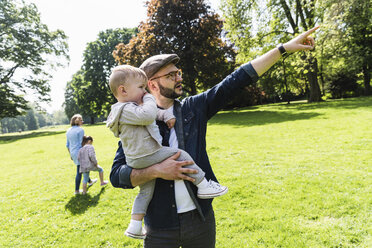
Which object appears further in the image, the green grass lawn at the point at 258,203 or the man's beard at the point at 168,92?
the green grass lawn at the point at 258,203

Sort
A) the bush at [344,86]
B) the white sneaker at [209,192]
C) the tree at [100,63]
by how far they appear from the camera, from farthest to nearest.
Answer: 1. the tree at [100,63]
2. the bush at [344,86]
3. the white sneaker at [209,192]

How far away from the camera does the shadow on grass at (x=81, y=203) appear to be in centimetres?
604

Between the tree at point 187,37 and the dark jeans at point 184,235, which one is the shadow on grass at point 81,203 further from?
the tree at point 187,37

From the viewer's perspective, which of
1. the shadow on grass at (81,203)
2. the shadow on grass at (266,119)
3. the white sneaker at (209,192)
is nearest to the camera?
the white sneaker at (209,192)

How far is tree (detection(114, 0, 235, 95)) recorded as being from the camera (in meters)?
22.3

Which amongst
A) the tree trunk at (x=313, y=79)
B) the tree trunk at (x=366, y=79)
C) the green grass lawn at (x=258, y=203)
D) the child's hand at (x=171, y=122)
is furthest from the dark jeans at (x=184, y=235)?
the tree trunk at (x=366, y=79)

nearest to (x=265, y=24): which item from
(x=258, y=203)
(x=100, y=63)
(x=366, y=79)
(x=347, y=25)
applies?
(x=347, y=25)

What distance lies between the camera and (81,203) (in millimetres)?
6445

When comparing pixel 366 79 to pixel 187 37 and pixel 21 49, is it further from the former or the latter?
pixel 21 49

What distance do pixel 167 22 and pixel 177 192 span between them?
76.5 ft

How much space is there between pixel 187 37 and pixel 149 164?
2271cm

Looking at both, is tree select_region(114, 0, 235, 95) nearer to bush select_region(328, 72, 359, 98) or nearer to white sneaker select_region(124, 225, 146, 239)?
bush select_region(328, 72, 359, 98)

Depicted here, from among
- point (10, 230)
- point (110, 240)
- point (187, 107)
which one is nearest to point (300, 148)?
point (110, 240)

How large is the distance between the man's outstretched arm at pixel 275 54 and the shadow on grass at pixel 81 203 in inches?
231
